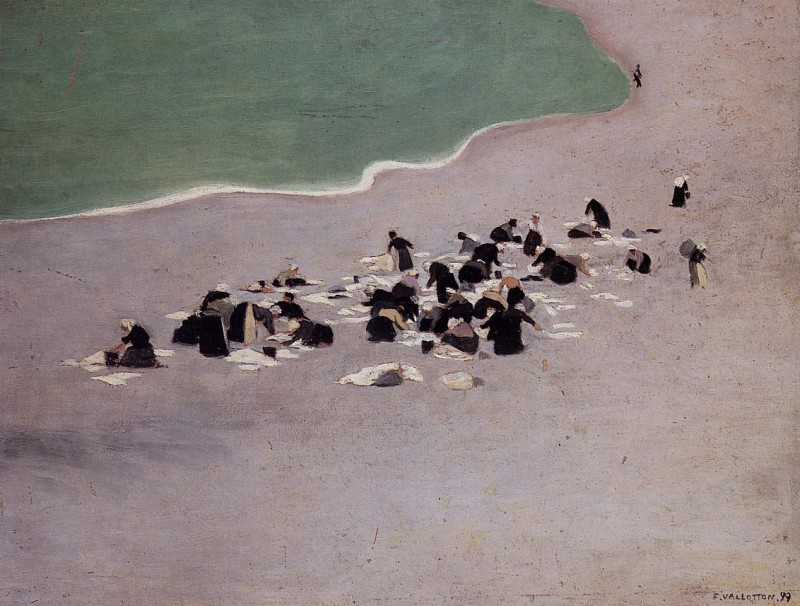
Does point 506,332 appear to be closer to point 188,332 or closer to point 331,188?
point 331,188

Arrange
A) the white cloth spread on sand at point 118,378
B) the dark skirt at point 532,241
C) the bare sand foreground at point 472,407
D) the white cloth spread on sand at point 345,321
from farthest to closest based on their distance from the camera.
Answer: the dark skirt at point 532,241 < the white cloth spread on sand at point 345,321 < the white cloth spread on sand at point 118,378 < the bare sand foreground at point 472,407

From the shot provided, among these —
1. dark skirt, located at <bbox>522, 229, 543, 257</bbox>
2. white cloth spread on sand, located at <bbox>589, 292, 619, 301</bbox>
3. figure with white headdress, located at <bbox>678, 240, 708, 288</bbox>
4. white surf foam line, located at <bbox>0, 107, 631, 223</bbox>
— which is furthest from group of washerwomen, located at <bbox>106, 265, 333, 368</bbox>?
figure with white headdress, located at <bbox>678, 240, 708, 288</bbox>

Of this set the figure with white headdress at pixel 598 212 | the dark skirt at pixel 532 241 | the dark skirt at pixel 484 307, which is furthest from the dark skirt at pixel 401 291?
the figure with white headdress at pixel 598 212

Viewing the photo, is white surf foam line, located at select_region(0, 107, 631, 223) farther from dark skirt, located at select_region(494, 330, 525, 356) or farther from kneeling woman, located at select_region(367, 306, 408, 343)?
dark skirt, located at select_region(494, 330, 525, 356)

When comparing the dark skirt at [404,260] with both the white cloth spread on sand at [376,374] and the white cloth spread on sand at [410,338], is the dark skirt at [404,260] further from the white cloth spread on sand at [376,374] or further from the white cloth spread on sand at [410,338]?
the white cloth spread on sand at [376,374]

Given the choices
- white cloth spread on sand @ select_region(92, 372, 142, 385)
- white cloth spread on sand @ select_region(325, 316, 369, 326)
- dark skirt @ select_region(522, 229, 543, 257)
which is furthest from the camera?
dark skirt @ select_region(522, 229, 543, 257)

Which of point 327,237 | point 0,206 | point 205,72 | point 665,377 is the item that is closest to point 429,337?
point 327,237
